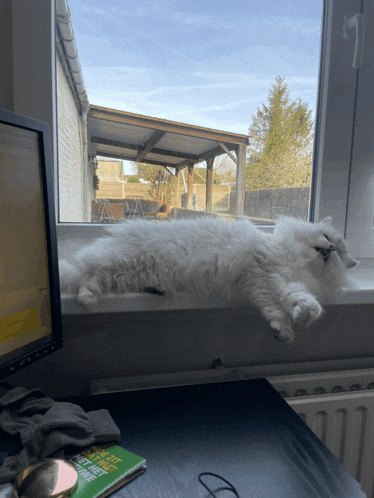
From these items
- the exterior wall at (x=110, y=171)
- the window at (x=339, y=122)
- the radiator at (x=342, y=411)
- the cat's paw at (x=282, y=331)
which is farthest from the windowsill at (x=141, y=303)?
the exterior wall at (x=110, y=171)

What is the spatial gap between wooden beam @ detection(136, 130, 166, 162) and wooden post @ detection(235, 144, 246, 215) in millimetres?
287

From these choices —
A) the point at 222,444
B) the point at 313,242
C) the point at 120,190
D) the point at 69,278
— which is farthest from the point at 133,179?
the point at 222,444

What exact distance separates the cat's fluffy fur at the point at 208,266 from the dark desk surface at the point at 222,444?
18 centimetres

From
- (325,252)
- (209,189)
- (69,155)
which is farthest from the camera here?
(209,189)

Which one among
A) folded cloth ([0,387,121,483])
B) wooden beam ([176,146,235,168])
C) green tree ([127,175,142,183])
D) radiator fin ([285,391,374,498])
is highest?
Result: wooden beam ([176,146,235,168])

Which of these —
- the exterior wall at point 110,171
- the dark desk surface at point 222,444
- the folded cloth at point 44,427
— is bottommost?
the dark desk surface at point 222,444

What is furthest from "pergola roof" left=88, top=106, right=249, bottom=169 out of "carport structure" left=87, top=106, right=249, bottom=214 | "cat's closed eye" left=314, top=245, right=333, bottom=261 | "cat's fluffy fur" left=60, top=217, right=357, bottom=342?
"cat's closed eye" left=314, top=245, right=333, bottom=261

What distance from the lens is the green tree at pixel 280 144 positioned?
126cm

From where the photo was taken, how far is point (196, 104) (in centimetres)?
119

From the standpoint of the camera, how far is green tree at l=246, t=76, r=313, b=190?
1.26 meters

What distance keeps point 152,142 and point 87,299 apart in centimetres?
69

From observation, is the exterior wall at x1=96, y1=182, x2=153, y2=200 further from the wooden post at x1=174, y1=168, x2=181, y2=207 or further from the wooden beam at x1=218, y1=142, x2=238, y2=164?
the wooden beam at x1=218, y1=142, x2=238, y2=164

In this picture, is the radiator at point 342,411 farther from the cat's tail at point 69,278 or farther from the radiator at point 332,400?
the cat's tail at point 69,278

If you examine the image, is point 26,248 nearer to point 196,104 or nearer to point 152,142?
point 152,142
